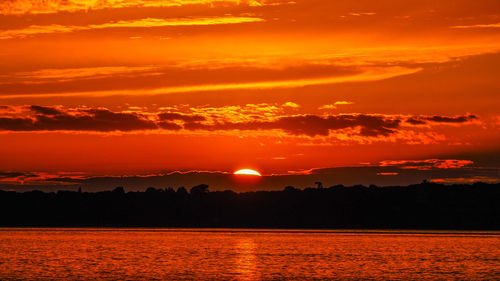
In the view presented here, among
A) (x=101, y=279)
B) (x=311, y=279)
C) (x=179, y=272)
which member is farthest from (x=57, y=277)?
(x=311, y=279)

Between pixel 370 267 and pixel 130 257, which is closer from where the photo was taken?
pixel 370 267

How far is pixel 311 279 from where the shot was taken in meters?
108

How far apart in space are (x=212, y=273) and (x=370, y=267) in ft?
93.8

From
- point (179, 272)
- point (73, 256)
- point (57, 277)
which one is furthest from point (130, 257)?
point (57, 277)

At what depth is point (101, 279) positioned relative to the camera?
10525 cm

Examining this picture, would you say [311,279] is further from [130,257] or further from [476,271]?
[130,257]

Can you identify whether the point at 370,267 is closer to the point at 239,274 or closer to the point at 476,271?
the point at 476,271

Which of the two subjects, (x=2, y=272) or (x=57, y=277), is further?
(x=2, y=272)

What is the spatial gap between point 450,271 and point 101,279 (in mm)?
52346

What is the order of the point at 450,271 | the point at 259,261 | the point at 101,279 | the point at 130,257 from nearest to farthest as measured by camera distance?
the point at 101,279 < the point at 450,271 < the point at 259,261 < the point at 130,257

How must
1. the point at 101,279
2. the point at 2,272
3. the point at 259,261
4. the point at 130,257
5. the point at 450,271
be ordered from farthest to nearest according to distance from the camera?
the point at 130,257
the point at 259,261
the point at 450,271
the point at 2,272
the point at 101,279

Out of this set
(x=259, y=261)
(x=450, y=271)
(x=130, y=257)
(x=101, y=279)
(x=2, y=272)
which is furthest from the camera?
(x=130, y=257)

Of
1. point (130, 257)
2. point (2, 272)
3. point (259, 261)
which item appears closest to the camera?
point (2, 272)

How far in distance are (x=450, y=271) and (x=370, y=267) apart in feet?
43.2
